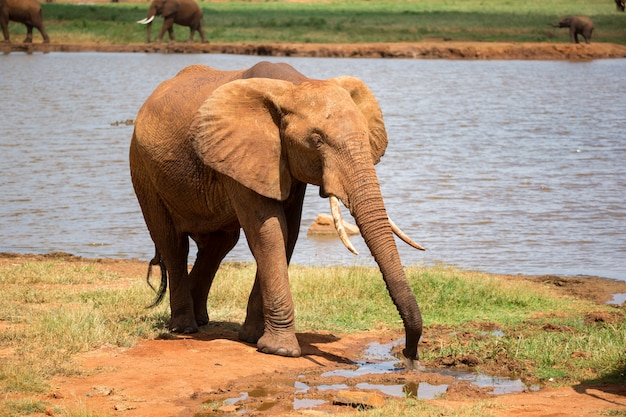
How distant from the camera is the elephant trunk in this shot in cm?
716

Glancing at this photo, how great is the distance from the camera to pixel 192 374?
7418 millimetres

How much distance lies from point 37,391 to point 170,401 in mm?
801

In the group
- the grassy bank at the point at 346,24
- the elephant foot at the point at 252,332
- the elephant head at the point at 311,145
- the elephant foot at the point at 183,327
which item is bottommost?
the grassy bank at the point at 346,24

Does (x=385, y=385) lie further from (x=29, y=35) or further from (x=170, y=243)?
(x=29, y=35)

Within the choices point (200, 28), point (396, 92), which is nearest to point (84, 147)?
point (396, 92)

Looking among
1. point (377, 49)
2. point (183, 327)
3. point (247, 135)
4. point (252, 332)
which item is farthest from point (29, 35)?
point (247, 135)

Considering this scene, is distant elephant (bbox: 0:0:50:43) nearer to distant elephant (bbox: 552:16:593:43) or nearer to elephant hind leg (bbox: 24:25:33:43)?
elephant hind leg (bbox: 24:25:33:43)

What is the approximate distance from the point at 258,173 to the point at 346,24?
44982 millimetres

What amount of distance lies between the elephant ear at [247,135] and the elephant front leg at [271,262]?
17cm

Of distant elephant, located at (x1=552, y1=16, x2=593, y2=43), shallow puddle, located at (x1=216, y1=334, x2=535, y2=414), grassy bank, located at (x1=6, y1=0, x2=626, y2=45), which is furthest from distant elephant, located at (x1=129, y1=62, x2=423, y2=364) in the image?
distant elephant, located at (x1=552, y1=16, x2=593, y2=43)

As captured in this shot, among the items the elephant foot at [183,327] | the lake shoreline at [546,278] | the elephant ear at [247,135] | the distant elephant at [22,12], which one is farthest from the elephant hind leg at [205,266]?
the distant elephant at [22,12]

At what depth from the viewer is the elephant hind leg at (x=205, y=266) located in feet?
30.2

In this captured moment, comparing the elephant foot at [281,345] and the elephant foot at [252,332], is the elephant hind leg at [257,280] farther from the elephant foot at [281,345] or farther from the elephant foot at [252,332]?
the elephant foot at [281,345]

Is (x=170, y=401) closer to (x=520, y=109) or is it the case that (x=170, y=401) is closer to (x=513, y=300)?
Result: (x=513, y=300)
